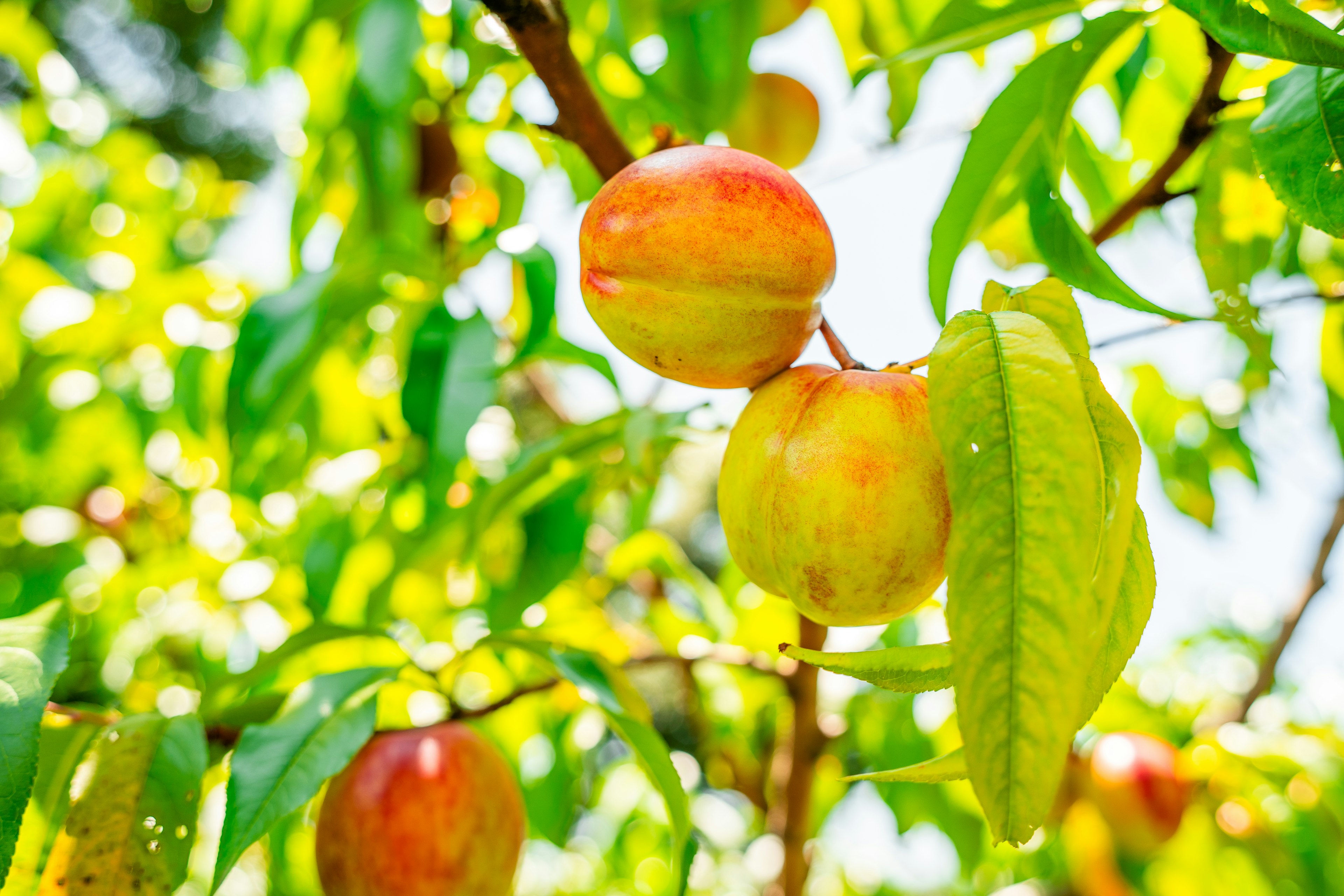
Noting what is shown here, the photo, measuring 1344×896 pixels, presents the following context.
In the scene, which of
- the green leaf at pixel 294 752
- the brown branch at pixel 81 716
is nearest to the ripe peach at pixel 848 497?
the green leaf at pixel 294 752

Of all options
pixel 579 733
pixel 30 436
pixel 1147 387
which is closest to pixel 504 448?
pixel 579 733

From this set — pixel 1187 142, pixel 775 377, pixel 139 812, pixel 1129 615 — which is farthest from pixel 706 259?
pixel 139 812

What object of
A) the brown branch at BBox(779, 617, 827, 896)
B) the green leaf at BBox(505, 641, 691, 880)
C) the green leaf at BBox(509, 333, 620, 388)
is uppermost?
the green leaf at BBox(509, 333, 620, 388)

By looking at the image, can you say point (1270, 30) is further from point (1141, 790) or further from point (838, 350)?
point (1141, 790)

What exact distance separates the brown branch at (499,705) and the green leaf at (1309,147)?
2.63 ft

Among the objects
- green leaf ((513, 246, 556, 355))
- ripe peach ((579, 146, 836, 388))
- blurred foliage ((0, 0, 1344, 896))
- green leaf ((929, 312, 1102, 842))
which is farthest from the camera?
green leaf ((513, 246, 556, 355))

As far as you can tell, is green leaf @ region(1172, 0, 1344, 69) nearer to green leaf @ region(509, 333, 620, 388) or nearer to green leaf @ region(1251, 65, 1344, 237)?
green leaf @ region(1251, 65, 1344, 237)

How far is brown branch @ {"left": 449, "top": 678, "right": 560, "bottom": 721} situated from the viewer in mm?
960

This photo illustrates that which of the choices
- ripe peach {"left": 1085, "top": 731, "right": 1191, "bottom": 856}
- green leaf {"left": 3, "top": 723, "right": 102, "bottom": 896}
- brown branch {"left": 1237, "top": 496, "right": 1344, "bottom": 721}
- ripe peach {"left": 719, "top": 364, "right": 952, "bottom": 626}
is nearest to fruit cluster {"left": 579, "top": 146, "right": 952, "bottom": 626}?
ripe peach {"left": 719, "top": 364, "right": 952, "bottom": 626}

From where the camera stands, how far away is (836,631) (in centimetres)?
155

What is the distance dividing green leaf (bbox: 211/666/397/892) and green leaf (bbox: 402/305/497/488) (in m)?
0.22

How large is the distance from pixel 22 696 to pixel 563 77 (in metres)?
0.54

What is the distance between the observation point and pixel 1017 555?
36cm

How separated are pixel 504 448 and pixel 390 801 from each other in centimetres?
86
